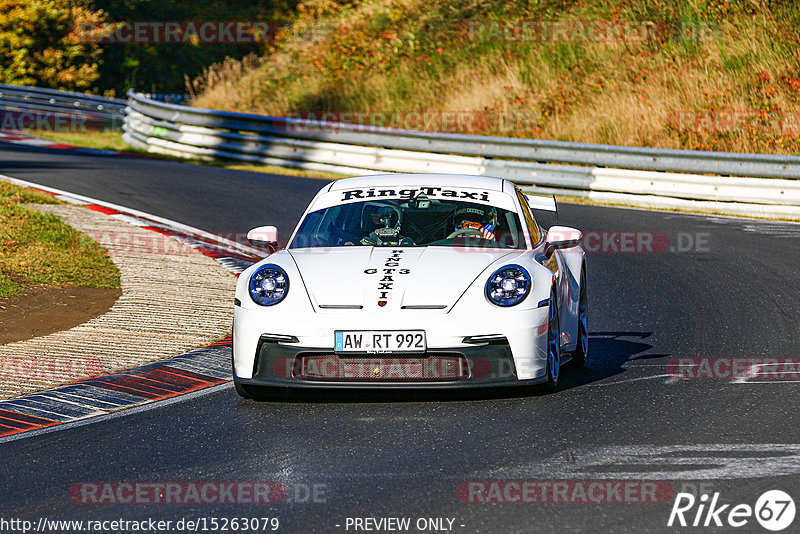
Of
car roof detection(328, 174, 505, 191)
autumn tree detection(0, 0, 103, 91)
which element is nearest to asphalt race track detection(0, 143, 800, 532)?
car roof detection(328, 174, 505, 191)

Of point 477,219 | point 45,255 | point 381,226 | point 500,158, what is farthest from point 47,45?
point 477,219

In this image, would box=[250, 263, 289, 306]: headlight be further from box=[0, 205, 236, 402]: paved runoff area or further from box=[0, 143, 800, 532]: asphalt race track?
box=[0, 205, 236, 402]: paved runoff area

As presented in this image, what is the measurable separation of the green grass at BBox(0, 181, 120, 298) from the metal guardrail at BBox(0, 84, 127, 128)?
19916 mm

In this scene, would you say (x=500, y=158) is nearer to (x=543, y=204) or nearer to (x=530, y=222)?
(x=543, y=204)

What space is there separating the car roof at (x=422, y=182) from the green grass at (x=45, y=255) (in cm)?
357

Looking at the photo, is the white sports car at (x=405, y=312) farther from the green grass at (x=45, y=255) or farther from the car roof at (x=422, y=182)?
the green grass at (x=45, y=255)

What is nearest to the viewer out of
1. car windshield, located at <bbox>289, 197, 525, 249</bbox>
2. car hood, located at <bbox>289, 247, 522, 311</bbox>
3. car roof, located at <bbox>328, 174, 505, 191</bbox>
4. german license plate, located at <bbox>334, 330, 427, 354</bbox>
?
german license plate, located at <bbox>334, 330, 427, 354</bbox>

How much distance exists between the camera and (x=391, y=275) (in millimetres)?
7070

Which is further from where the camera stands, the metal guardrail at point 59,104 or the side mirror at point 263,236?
the metal guardrail at point 59,104

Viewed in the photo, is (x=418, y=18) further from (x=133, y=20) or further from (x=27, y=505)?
(x=27, y=505)

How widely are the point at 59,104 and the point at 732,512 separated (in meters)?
32.0

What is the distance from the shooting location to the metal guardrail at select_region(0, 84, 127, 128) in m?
33.9

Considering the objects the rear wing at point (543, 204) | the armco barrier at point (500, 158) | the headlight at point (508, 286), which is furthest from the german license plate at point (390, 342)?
the armco barrier at point (500, 158)

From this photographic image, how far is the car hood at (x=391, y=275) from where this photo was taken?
6.86 metres
